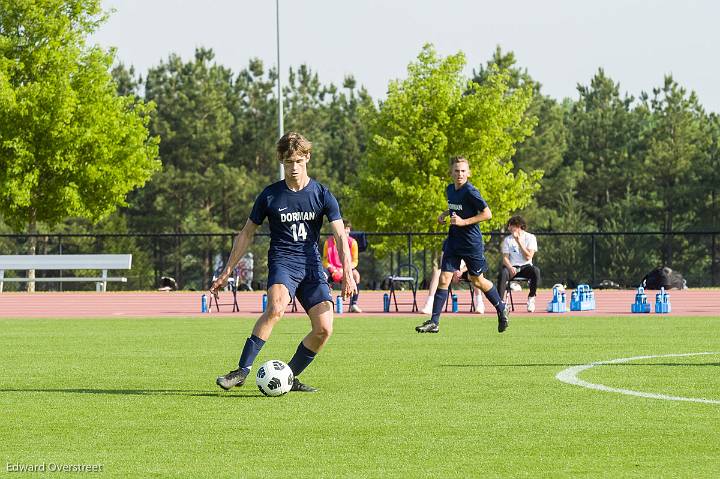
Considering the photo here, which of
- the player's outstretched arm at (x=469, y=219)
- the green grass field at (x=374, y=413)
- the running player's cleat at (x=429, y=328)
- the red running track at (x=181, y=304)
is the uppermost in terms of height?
the player's outstretched arm at (x=469, y=219)

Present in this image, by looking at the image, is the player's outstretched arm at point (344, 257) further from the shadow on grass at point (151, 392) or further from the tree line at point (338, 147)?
the tree line at point (338, 147)

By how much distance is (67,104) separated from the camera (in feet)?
152

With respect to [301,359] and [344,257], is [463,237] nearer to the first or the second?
[301,359]

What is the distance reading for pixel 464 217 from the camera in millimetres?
17250

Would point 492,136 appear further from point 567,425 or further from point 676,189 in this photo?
point 567,425

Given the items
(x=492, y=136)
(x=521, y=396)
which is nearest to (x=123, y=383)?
(x=521, y=396)

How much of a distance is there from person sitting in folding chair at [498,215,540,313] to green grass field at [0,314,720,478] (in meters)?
7.32

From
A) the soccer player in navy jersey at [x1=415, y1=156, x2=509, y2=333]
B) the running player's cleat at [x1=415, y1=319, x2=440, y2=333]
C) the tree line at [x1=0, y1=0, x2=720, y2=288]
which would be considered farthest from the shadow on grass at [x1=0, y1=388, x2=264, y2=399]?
the tree line at [x1=0, y1=0, x2=720, y2=288]

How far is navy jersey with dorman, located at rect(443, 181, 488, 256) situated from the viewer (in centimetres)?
1705

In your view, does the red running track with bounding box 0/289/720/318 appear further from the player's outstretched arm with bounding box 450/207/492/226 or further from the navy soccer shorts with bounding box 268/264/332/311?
the navy soccer shorts with bounding box 268/264/332/311

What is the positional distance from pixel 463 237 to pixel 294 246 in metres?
7.42

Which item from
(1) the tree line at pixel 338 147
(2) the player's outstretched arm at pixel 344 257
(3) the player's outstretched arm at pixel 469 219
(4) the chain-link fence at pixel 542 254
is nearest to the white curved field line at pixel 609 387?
(2) the player's outstretched arm at pixel 344 257

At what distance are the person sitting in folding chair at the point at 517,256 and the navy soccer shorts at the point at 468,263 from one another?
598cm

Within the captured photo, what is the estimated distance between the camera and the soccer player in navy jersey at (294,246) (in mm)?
10047
